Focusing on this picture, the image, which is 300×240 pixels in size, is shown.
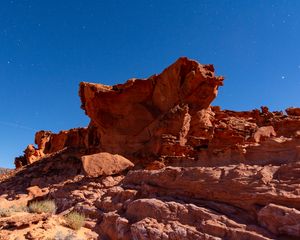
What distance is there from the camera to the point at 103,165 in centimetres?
1323

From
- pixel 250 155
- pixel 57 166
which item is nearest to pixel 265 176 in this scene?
pixel 250 155

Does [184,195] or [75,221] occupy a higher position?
[184,195]

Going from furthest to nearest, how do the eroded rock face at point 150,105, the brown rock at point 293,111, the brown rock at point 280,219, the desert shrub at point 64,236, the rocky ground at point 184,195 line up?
1. the brown rock at point 293,111
2. the eroded rock face at point 150,105
3. the desert shrub at point 64,236
4. the rocky ground at point 184,195
5. the brown rock at point 280,219

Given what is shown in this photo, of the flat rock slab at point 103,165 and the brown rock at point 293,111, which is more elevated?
the brown rock at point 293,111

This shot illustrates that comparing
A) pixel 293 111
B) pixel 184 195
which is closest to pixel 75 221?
pixel 184 195

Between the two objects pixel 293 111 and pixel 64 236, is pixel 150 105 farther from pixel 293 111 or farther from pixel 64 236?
pixel 64 236

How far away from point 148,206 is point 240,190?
2026 mm

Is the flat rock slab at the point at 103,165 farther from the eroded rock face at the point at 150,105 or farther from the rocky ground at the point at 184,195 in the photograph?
the eroded rock face at the point at 150,105

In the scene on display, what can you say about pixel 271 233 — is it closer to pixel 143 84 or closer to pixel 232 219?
pixel 232 219

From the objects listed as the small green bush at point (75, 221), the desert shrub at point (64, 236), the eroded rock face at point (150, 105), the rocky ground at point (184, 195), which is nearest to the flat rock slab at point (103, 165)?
the rocky ground at point (184, 195)

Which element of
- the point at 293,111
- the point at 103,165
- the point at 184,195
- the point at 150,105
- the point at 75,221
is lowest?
the point at 75,221

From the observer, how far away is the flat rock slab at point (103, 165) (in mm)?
12992

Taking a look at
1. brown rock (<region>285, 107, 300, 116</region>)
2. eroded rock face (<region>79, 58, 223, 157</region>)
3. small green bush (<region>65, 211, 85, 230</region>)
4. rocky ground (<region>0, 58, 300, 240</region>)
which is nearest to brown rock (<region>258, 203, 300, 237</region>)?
rocky ground (<region>0, 58, 300, 240</region>)

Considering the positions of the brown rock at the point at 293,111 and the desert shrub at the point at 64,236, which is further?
the brown rock at the point at 293,111
